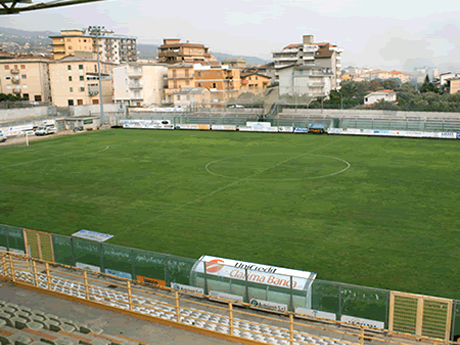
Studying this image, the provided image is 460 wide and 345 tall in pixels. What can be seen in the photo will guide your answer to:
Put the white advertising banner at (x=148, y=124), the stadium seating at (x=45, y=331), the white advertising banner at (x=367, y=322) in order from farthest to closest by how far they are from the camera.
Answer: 1. the white advertising banner at (x=148, y=124)
2. the white advertising banner at (x=367, y=322)
3. the stadium seating at (x=45, y=331)

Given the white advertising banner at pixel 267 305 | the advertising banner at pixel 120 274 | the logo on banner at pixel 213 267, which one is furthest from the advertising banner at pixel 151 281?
the white advertising banner at pixel 267 305

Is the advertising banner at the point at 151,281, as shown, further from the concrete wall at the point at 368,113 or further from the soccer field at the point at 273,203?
the concrete wall at the point at 368,113

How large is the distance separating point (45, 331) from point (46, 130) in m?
58.3

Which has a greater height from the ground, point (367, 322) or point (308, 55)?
point (308, 55)

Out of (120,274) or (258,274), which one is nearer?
(258,274)

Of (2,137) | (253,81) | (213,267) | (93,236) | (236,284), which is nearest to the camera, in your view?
(236,284)

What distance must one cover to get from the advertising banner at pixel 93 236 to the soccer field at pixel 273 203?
0.62 metres

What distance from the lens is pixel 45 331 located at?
33.6 ft

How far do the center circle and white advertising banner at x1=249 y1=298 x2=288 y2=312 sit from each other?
18959mm

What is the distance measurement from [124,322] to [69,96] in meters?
89.6

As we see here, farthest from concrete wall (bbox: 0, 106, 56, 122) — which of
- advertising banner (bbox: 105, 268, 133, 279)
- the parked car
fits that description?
advertising banner (bbox: 105, 268, 133, 279)

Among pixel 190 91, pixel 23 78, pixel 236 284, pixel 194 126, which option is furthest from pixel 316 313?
pixel 23 78

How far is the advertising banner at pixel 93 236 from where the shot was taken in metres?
20.7

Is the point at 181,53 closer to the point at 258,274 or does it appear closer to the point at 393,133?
the point at 393,133
